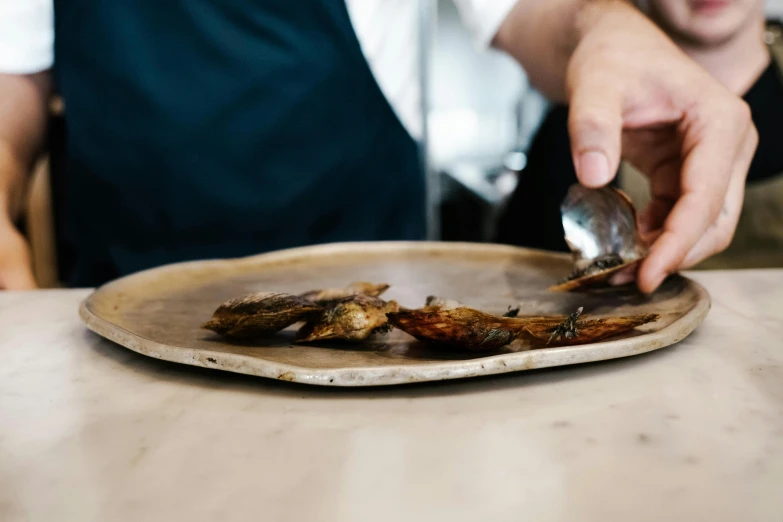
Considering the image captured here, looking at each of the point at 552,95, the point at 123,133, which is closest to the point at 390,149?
A: the point at 552,95

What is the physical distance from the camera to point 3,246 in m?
0.83

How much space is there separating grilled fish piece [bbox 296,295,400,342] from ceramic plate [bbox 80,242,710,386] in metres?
0.01

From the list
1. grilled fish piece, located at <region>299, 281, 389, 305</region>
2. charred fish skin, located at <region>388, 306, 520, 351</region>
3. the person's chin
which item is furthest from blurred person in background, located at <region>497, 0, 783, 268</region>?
charred fish skin, located at <region>388, 306, 520, 351</region>

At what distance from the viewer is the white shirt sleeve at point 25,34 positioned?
3.43ft

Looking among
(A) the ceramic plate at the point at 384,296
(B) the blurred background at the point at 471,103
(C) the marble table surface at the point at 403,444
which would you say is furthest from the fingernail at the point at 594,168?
(B) the blurred background at the point at 471,103

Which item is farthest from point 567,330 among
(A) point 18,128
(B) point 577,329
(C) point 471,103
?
(C) point 471,103

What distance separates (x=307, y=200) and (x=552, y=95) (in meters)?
0.50

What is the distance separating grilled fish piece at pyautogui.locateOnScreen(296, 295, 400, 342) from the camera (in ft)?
1.46

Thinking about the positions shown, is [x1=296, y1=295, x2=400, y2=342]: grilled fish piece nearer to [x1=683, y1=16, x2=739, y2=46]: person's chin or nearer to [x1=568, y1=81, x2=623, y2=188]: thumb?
[x1=568, y1=81, x2=623, y2=188]: thumb

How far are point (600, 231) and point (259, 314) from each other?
0.39 meters

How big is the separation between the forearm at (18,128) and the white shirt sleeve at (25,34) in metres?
0.02

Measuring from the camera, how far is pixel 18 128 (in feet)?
3.44

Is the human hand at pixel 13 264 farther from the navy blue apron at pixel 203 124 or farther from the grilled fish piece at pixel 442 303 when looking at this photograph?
the grilled fish piece at pixel 442 303

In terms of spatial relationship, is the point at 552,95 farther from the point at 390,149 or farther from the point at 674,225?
the point at 674,225
